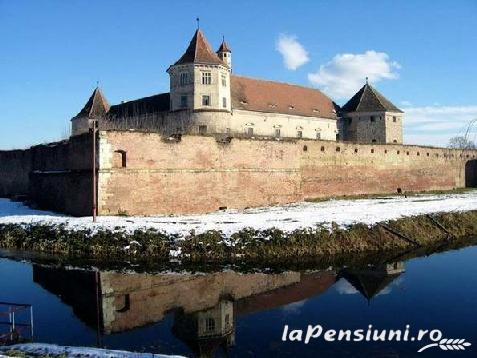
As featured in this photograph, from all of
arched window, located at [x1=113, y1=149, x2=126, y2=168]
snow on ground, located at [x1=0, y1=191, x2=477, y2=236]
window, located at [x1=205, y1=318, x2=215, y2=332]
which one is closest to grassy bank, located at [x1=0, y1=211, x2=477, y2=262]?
snow on ground, located at [x1=0, y1=191, x2=477, y2=236]

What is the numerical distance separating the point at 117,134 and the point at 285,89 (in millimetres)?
27524

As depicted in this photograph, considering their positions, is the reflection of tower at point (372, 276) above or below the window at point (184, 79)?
below

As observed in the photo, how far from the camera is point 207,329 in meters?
9.77

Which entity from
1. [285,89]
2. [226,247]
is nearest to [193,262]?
[226,247]

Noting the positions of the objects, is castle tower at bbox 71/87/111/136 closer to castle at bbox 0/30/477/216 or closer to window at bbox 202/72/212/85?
castle at bbox 0/30/477/216

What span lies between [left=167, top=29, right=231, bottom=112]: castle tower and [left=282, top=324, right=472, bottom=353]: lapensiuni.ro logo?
29518 millimetres

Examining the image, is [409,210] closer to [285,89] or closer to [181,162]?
[181,162]

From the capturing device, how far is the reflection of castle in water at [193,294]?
1000cm

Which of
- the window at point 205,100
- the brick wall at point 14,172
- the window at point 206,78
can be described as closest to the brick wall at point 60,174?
the brick wall at point 14,172

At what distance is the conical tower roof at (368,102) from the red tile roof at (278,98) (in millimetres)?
1950

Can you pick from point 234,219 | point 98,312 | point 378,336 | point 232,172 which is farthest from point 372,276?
point 232,172

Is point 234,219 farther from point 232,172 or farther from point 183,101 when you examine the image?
point 183,101

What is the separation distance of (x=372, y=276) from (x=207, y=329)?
231 inches

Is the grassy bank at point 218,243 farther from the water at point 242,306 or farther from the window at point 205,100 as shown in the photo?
the window at point 205,100
